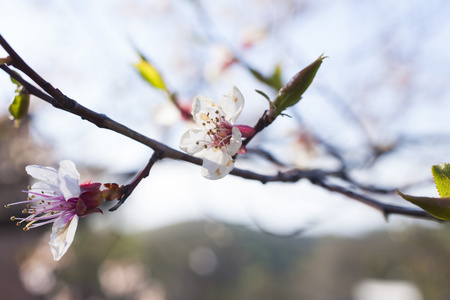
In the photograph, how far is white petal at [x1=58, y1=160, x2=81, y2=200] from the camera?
14.5 inches

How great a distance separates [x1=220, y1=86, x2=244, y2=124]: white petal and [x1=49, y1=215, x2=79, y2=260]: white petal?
21 cm

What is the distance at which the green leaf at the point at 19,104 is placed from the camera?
433 millimetres

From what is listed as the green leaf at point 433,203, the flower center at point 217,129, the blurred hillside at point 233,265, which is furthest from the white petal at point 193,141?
the blurred hillside at point 233,265

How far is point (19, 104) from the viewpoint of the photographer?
0.44 meters

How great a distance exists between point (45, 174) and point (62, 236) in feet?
0.22

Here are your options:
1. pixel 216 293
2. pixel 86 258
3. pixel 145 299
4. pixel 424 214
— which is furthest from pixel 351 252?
pixel 424 214

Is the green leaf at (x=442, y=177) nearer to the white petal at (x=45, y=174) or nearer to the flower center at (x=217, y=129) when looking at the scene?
the flower center at (x=217, y=129)

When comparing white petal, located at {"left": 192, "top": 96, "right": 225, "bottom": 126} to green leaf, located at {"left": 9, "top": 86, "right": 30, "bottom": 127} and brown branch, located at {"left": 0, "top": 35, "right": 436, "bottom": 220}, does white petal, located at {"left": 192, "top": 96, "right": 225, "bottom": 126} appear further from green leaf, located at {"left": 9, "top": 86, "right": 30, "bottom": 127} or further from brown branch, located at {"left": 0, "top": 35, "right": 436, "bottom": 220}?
green leaf, located at {"left": 9, "top": 86, "right": 30, "bottom": 127}

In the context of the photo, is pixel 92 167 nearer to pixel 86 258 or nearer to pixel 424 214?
pixel 424 214

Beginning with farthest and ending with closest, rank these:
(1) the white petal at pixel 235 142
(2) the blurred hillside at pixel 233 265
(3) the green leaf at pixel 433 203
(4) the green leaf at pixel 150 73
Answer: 1. (2) the blurred hillside at pixel 233 265
2. (4) the green leaf at pixel 150 73
3. (1) the white petal at pixel 235 142
4. (3) the green leaf at pixel 433 203

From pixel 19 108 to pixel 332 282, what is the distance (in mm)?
13504

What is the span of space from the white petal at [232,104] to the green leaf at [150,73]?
203 mm

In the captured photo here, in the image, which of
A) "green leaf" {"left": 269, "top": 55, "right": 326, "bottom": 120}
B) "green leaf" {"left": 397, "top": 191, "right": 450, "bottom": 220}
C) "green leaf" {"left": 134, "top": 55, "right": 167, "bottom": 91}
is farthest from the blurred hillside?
"green leaf" {"left": 397, "top": 191, "right": 450, "bottom": 220}

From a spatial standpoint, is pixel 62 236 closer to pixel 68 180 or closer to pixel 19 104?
pixel 68 180
